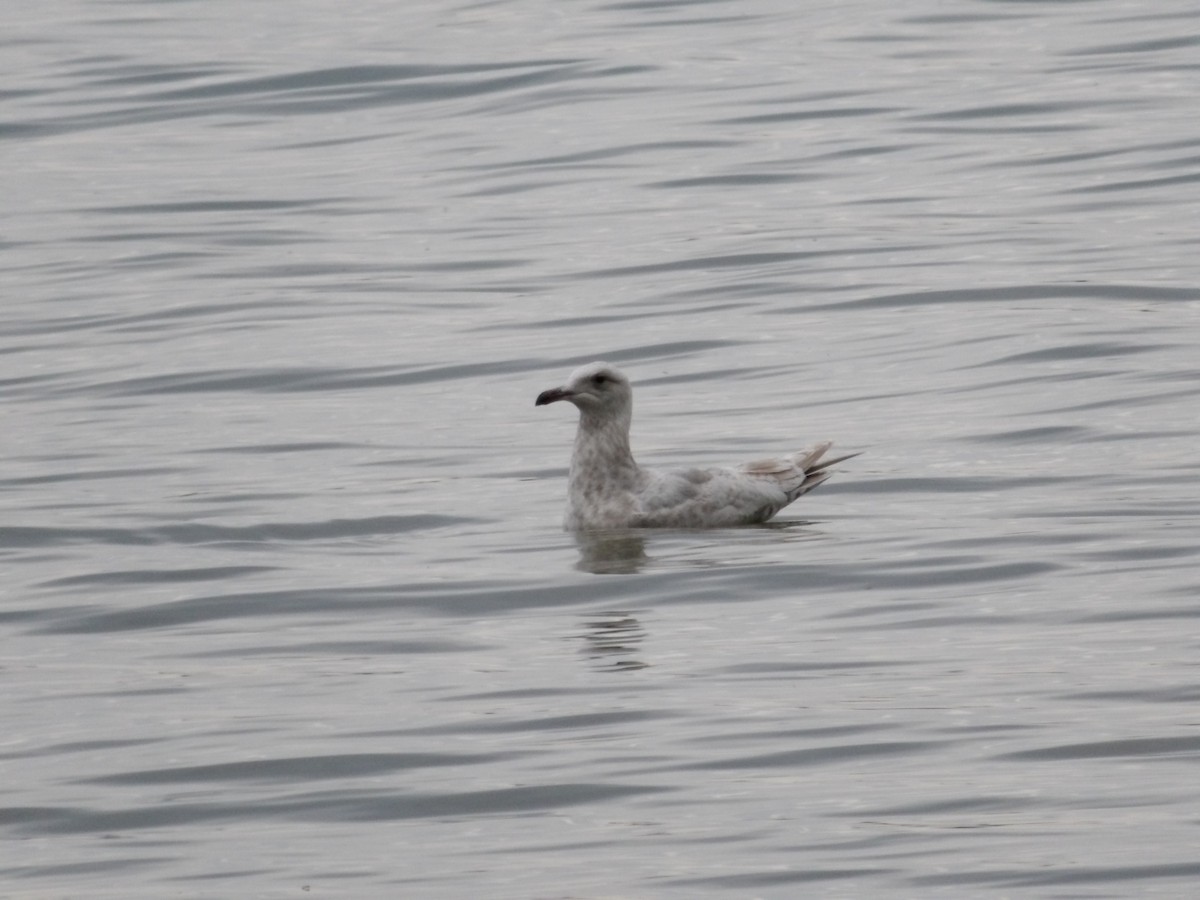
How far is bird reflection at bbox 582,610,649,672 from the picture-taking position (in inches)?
370

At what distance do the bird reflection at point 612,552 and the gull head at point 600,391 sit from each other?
2.28ft

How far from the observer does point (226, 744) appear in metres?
8.51

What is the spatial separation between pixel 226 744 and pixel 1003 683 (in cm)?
257

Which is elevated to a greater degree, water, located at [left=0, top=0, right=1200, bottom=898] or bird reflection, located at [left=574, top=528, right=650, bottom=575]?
water, located at [left=0, top=0, right=1200, bottom=898]

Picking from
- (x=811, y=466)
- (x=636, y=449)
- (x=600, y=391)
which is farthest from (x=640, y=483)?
(x=636, y=449)

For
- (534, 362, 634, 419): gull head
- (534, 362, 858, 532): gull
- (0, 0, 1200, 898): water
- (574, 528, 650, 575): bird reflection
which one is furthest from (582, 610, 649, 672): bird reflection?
(534, 362, 634, 419): gull head

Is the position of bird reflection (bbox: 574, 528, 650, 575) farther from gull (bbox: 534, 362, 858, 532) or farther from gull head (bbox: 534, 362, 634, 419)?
gull head (bbox: 534, 362, 634, 419)

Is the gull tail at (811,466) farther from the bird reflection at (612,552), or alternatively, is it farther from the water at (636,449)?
the bird reflection at (612,552)

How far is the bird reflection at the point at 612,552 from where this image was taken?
1124cm

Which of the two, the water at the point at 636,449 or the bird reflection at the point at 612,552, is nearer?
the water at the point at 636,449

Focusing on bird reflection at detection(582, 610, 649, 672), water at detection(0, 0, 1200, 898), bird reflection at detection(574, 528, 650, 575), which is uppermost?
water at detection(0, 0, 1200, 898)

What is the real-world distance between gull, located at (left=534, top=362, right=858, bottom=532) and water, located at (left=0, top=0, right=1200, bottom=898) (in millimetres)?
215

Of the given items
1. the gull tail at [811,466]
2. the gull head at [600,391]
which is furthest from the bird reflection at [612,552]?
the gull tail at [811,466]

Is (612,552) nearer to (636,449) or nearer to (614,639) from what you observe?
(614,639)
